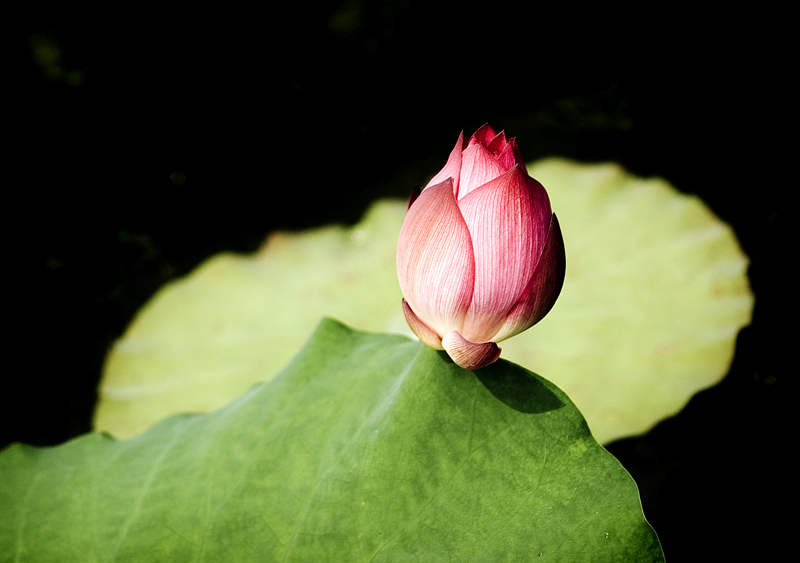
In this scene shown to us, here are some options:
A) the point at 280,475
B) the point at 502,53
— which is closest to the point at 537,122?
the point at 502,53

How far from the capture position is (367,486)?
0.54 m

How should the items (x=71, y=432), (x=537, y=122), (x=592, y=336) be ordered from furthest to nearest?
(x=537, y=122)
(x=71, y=432)
(x=592, y=336)

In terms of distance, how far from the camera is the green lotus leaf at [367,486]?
51 cm

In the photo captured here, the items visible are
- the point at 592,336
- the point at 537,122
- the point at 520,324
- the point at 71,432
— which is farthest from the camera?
the point at 537,122

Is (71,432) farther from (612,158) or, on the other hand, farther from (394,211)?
(612,158)

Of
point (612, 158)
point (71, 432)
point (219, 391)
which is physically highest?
point (612, 158)

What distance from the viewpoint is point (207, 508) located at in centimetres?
58

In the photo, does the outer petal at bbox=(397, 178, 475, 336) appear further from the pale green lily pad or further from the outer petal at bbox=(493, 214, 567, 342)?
the pale green lily pad

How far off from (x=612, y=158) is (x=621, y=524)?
948mm

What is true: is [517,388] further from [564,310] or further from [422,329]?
[564,310]

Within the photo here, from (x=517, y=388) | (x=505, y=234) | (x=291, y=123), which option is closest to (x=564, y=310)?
(x=517, y=388)

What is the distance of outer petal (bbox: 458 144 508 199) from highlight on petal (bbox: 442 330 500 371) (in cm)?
13

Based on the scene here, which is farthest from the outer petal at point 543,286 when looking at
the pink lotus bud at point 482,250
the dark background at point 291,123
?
the dark background at point 291,123

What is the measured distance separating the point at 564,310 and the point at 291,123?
809 millimetres
